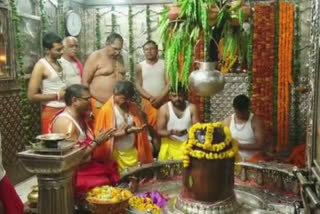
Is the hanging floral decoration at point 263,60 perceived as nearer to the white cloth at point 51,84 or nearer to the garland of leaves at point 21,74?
the white cloth at point 51,84

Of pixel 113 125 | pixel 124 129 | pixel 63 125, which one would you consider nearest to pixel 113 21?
pixel 113 125

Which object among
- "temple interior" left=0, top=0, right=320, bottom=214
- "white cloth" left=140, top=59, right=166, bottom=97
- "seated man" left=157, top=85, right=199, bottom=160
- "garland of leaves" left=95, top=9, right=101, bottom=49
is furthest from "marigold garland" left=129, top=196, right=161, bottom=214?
"garland of leaves" left=95, top=9, right=101, bottom=49

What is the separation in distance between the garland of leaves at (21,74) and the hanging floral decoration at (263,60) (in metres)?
3.56

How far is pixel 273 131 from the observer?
6977 millimetres

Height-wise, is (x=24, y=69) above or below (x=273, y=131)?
above

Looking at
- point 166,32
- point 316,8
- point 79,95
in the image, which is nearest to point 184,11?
point 166,32

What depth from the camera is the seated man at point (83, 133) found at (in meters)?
3.75

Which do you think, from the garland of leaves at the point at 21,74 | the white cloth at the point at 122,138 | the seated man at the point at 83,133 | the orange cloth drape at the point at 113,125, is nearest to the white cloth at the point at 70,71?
the garland of leaves at the point at 21,74

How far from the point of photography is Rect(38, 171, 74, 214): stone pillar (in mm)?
3043

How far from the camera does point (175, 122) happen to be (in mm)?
5418

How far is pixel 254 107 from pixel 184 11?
3.97 meters

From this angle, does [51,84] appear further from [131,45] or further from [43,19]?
[131,45]

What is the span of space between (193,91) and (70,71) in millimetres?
2895

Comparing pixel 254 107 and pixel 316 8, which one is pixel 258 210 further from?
pixel 254 107
